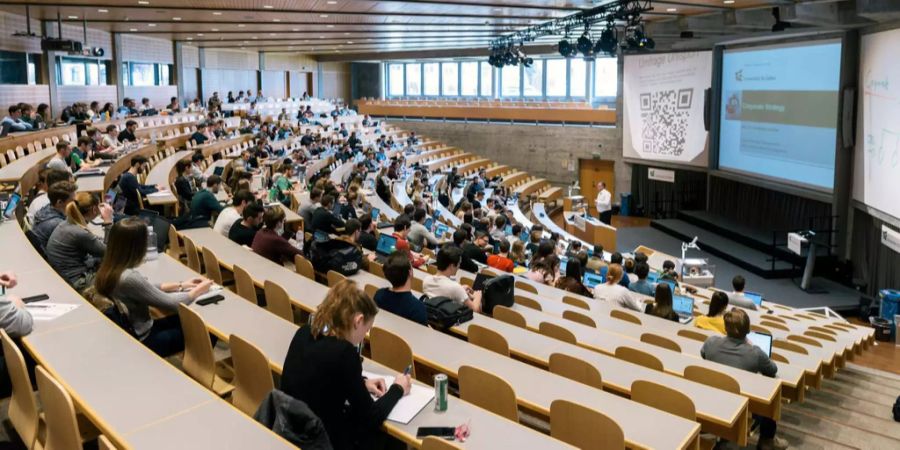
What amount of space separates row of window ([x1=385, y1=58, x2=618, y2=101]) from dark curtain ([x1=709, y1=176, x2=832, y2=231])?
8240mm

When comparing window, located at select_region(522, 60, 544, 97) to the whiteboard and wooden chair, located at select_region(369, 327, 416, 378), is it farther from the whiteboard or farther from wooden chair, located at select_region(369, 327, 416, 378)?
wooden chair, located at select_region(369, 327, 416, 378)

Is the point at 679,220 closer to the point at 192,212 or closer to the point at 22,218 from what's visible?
the point at 192,212

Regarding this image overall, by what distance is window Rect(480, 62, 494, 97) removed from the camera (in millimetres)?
34562

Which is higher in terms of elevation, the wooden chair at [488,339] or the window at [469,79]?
the window at [469,79]

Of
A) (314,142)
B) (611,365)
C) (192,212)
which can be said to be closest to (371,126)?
(314,142)

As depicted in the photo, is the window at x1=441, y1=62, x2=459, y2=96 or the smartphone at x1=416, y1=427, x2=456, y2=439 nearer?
the smartphone at x1=416, y1=427, x2=456, y2=439

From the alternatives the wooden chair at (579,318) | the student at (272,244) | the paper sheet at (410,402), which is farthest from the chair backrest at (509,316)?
the paper sheet at (410,402)

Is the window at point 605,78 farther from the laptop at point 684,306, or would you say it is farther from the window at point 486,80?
the laptop at point 684,306

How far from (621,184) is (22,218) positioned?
19.3 meters

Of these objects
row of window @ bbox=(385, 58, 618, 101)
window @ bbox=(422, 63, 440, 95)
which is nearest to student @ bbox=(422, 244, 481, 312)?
row of window @ bbox=(385, 58, 618, 101)

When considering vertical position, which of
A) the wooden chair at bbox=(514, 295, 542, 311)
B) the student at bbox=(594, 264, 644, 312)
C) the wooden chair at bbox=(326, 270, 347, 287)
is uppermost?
the wooden chair at bbox=(326, 270, 347, 287)

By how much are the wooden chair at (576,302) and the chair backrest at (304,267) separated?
2.71 meters

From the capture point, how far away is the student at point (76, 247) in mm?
5047

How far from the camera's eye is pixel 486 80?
34.8 meters
